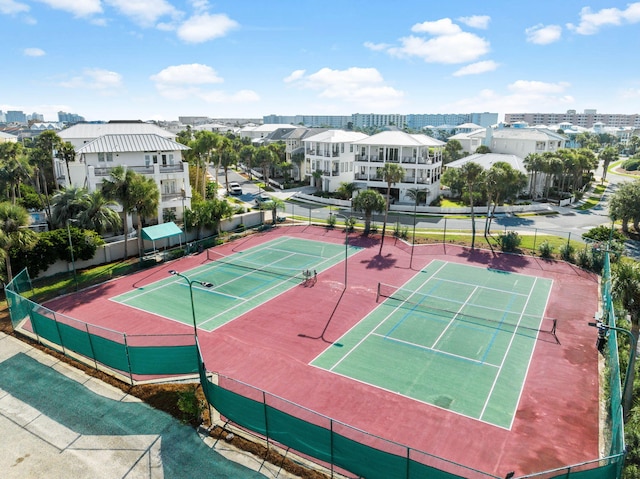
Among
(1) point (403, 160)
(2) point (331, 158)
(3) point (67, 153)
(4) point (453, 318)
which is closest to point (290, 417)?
(4) point (453, 318)

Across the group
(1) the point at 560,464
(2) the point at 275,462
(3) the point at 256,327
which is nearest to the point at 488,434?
(1) the point at 560,464

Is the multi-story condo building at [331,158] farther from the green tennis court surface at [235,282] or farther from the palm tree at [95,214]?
the palm tree at [95,214]

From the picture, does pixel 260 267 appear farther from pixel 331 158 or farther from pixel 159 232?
pixel 331 158

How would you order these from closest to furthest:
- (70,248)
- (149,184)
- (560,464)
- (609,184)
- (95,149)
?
(560,464)
(70,248)
(149,184)
(95,149)
(609,184)

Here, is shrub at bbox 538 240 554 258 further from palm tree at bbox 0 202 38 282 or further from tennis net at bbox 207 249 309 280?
palm tree at bbox 0 202 38 282

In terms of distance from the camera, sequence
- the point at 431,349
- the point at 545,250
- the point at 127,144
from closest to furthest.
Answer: the point at 431,349 → the point at 545,250 → the point at 127,144

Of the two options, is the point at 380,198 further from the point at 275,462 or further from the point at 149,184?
the point at 275,462

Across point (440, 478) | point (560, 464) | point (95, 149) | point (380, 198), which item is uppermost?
point (95, 149)
